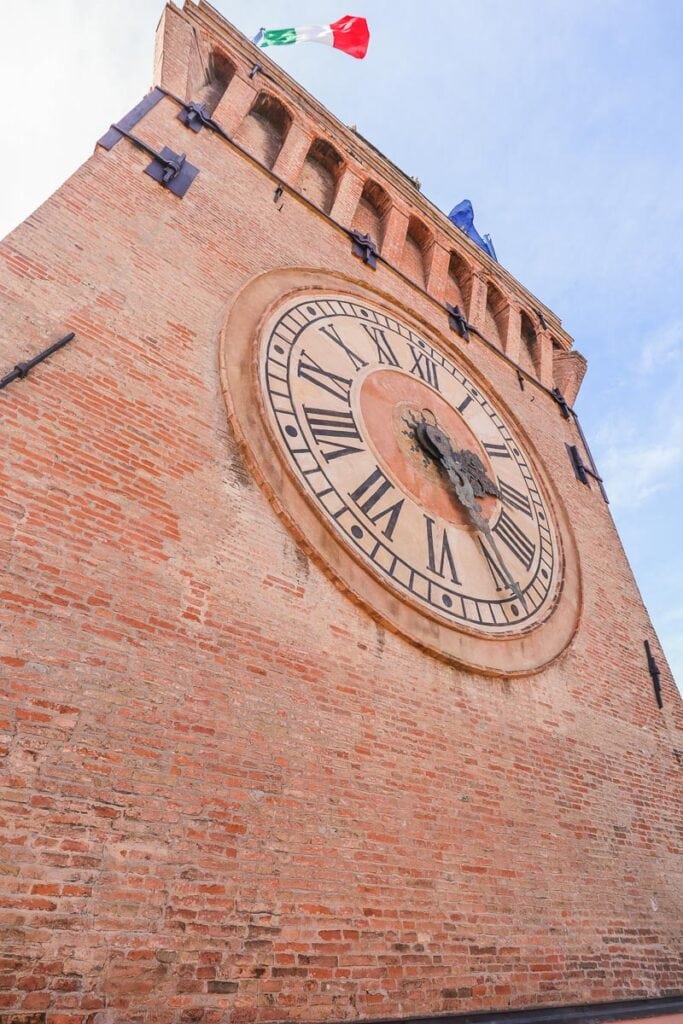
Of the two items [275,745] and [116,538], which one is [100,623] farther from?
[275,745]

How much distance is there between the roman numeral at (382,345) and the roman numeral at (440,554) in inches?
71.5

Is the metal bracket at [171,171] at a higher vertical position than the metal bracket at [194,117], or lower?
lower

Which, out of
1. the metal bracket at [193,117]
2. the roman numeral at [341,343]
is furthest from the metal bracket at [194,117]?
the roman numeral at [341,343]

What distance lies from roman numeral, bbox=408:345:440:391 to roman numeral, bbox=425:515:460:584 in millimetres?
1939

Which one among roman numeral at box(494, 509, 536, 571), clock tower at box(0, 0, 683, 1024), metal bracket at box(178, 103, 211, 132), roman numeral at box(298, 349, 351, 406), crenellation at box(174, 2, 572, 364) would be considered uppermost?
crenellation at box(174, 2, 572, 364)

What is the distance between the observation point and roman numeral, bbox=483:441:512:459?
22.0ft

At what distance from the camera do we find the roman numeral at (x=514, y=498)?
6.33m

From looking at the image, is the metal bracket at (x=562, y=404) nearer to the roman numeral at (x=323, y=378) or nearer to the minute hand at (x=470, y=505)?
the minute hand at (x=470, y=505)

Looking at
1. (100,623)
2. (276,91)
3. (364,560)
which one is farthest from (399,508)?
(276,91)

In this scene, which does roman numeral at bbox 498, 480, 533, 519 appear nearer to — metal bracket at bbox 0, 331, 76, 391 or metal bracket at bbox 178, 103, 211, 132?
metal bracket at bbox 0, 331, 76, 391

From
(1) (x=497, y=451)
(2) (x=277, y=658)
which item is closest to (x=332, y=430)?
(2) (x=277, y=658)

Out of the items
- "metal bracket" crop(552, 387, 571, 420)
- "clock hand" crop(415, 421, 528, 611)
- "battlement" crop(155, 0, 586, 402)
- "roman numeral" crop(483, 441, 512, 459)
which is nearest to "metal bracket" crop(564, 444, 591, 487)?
"metal bracket" crop(552, 387, 571, 420)

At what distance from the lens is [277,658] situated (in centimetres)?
352

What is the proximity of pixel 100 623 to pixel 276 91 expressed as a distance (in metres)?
7.18
